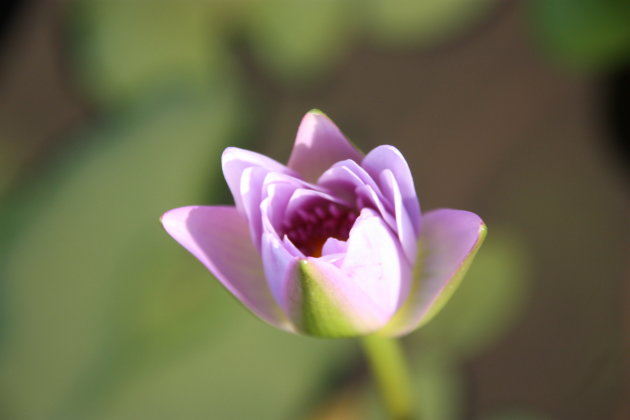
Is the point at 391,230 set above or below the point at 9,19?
below

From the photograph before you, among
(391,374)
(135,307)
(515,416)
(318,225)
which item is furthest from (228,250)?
(515,416)

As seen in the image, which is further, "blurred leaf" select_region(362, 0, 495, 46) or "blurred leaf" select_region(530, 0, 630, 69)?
"blurred leaf" select_region(362, 0, 495, 46)

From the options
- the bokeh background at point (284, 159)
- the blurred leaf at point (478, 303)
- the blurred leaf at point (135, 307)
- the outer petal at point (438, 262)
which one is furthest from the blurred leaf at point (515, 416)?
the outer petal at point (438, 262)

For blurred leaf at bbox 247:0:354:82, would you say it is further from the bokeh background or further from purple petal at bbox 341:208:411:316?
purple petal at bbox 341:208:411:316

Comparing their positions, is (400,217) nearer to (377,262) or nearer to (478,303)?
(377,262)

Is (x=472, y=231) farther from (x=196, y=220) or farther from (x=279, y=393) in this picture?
(x=279, y=393)

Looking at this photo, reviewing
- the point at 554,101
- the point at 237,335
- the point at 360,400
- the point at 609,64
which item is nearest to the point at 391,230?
the point at 237,335

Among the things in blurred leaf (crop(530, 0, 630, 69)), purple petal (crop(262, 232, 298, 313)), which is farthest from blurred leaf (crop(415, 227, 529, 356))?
purple petal (crop(262, 232, 298, 313))
